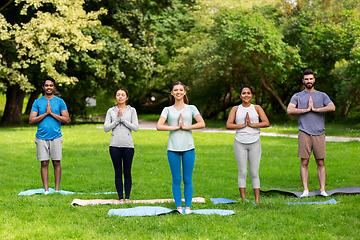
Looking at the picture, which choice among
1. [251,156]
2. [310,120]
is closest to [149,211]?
[251,156]

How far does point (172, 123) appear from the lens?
5.50 metres

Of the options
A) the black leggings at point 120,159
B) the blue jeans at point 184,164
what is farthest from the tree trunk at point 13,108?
the blue jeans at point 184,164

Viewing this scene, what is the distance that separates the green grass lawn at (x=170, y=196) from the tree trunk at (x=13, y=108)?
11.7 meters

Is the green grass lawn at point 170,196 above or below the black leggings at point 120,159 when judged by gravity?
below

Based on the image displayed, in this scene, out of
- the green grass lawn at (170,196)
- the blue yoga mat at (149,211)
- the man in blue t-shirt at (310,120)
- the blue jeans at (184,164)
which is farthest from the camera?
the man in blue t-shirt at (310,120)

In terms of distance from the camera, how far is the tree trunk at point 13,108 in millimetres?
24781

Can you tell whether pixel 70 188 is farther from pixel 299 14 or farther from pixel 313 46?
pixel 299 14

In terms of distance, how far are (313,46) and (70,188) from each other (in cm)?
1985

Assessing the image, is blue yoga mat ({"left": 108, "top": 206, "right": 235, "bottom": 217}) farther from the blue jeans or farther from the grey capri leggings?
the grey capri leggings

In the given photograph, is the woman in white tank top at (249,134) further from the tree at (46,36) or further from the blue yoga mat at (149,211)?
the tree at (46,36)

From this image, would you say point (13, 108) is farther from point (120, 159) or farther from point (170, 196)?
point (120, 159)

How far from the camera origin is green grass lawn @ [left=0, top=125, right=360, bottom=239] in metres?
4.82

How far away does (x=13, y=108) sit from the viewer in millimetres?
24906

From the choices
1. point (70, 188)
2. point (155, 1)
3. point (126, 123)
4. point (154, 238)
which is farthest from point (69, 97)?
point (154, 238)
